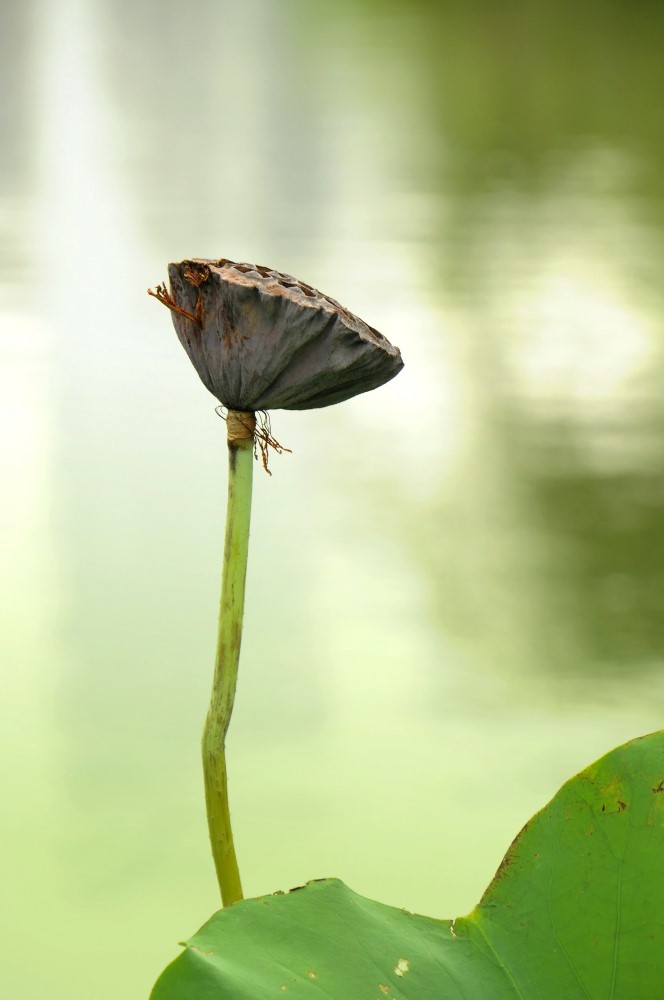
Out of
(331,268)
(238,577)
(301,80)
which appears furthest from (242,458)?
(301,80)

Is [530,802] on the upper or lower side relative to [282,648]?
lower

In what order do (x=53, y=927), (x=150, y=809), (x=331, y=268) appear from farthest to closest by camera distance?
(x=331, y=268)
(x=150, y=809)
(x=53, y=927)

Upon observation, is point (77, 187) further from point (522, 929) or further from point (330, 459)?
point (522, 929)

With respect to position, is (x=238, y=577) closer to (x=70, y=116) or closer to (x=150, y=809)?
(x=150, y=809)

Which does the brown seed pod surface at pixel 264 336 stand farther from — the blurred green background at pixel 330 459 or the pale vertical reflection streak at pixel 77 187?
the pale vertical reflection streak at pixel 77 187

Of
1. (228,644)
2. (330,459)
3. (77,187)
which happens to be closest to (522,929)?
(228,644)

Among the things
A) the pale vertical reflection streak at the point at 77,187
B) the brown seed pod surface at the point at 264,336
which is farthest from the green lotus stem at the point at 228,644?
the pale vertical reflection streak at the point at 77,187

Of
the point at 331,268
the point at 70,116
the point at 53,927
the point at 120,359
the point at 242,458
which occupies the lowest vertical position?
the point at 53,927
